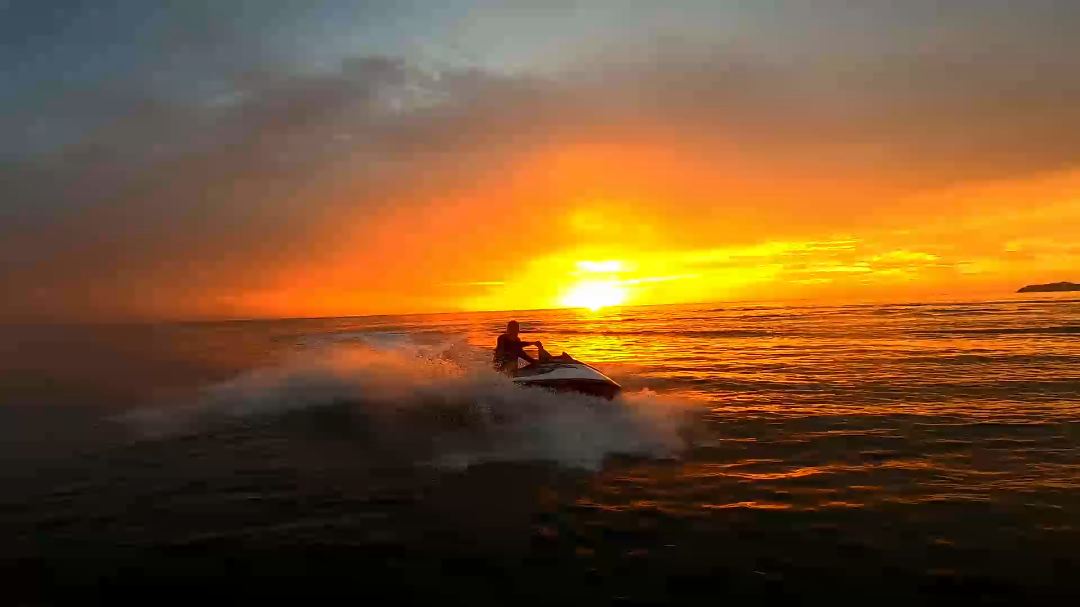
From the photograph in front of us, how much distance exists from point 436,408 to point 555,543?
41.2ft

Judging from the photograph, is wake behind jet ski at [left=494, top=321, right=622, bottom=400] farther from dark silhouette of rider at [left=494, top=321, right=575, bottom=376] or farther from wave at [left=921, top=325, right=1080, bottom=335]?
wave at [left=921, top=325, right=1080, bottom=335]

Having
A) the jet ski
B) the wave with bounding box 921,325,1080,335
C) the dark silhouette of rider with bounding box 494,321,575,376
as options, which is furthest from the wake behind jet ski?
the wave with bounding box 921,325,1080,335

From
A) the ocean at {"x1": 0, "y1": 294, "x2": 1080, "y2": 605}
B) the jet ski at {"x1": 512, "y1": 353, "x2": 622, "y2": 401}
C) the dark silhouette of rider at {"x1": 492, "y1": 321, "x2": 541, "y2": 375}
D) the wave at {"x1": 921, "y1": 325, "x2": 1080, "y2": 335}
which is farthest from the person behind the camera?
the wave at {"x1": 921, "y1": 325, "x2": 1080, "y2": 335}

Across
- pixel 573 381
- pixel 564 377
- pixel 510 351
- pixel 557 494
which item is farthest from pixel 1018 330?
pixel 557 494

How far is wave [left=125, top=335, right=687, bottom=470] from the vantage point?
1529 cm

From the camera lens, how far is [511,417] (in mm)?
18812

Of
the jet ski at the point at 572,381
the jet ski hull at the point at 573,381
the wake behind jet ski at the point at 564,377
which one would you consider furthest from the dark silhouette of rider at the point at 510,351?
the jet ski hull at the point at 573,381

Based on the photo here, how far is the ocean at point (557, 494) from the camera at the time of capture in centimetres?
846

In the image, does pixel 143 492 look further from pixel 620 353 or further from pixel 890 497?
pixel 620 353

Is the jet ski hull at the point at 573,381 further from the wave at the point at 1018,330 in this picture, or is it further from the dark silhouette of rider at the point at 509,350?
the wave at the point at 1018,330

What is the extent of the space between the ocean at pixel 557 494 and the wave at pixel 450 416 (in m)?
0.12

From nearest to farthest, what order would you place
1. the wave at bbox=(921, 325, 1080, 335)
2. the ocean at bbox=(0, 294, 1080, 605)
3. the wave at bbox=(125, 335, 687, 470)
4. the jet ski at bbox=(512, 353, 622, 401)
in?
1. the ocean at bbox=(0, 294, 1080, 605)
2. the wave at bbox=(125, 335, 687, 470)
3. the jet ski at bbox=(512, 353, 622, 401)
4. the wave at bbox=(921, 325, 1080, 335)

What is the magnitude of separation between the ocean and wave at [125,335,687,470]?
0.12 meters

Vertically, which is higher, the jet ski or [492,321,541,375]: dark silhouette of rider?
[492,321,541,375]: dark silhouette of rider
